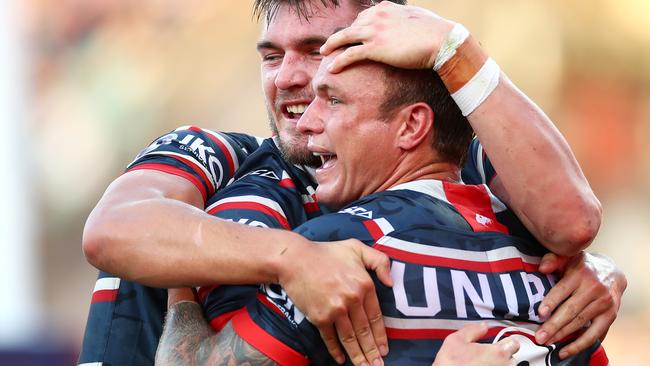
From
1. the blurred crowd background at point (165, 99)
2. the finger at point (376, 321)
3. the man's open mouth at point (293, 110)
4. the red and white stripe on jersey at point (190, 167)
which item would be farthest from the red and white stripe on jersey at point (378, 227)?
the blurred crowd background at point (165, 99)

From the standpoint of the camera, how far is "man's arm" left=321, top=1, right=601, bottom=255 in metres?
2.38

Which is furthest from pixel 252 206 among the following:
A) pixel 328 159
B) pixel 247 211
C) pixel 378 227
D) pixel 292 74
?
pixel 292 74

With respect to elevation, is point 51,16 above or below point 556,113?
above

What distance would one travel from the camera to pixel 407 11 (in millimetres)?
2453

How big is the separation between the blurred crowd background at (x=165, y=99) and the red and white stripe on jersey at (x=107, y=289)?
379 centimetres

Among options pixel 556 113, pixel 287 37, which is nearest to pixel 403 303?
pixel 287 37

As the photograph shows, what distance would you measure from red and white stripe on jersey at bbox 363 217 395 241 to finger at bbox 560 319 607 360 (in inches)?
22.7

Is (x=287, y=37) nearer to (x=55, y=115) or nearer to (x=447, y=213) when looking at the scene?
(x=447, y=213)

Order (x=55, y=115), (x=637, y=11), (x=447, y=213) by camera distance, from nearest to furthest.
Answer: (x=447, y=213) < (x=55, y=115) < (x=637, y=11)

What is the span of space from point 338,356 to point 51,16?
17.9 feet

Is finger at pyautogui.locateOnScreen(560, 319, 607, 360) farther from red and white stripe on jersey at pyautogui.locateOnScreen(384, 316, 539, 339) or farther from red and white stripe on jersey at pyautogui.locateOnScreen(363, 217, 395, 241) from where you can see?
red and white stripe on jersey at pyautogui.locateOnScreen(363, 217, 395, 241)

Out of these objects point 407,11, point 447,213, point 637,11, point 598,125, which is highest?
point 407,11

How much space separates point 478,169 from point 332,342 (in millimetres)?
999

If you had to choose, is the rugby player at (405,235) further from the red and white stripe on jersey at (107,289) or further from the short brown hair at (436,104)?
the red and white stripe on jersey at (107,289)
